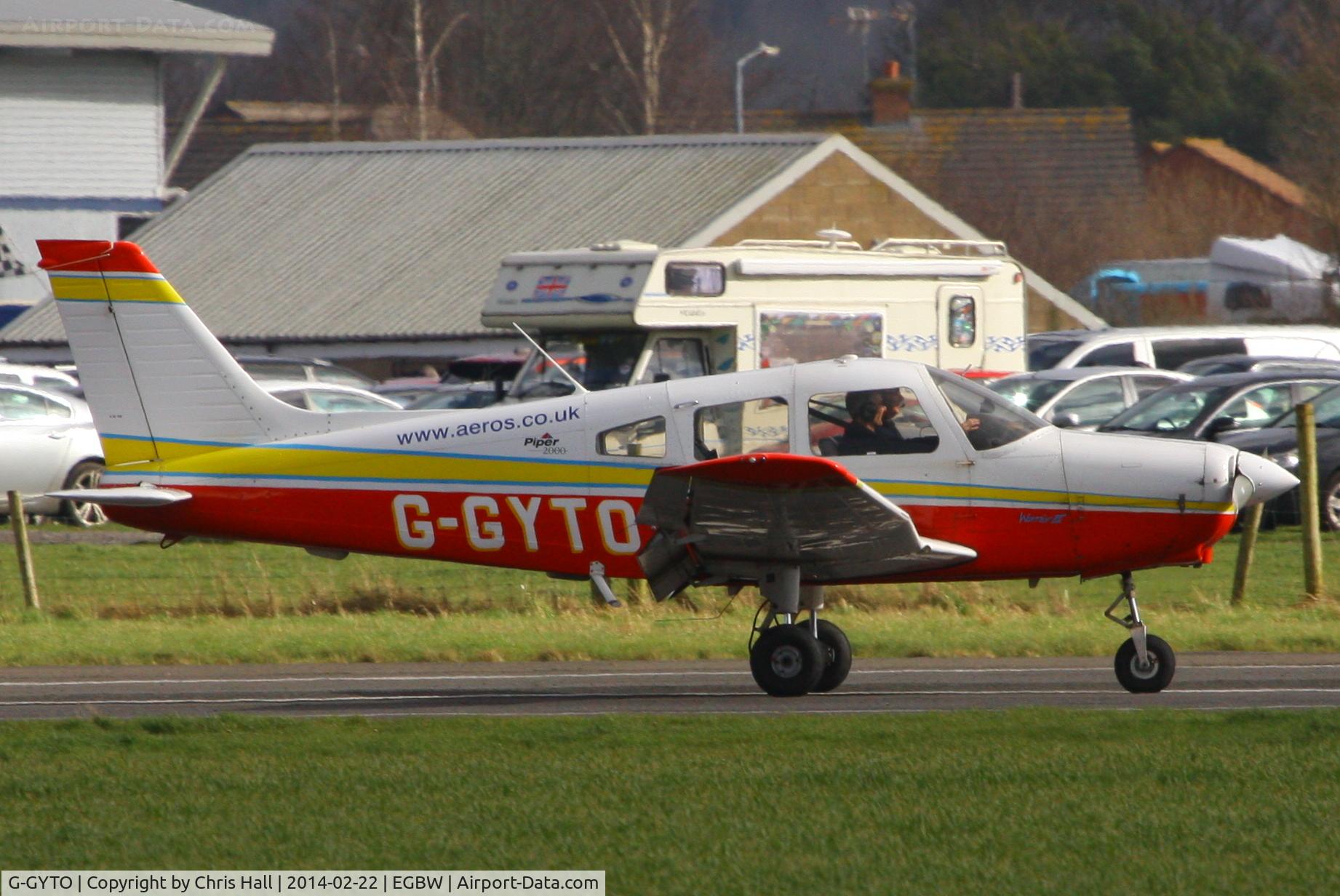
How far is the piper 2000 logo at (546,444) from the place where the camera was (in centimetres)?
1202

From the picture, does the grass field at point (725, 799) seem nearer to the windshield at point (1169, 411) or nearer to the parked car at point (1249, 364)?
the windshield at point (1169, 411)

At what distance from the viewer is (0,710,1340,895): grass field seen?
7.46 m

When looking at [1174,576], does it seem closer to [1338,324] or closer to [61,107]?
[1338,324]

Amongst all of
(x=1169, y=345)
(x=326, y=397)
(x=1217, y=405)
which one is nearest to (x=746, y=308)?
(x=1217, y=405)

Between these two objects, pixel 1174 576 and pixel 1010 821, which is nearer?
pixel 1010 821

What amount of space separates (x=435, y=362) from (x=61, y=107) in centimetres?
1184

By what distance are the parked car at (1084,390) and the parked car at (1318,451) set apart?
269 centimetres

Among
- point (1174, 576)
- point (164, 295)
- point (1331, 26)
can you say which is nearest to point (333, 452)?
point (164, 295)

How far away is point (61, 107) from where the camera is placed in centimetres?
4584

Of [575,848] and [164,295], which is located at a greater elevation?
[164,295]

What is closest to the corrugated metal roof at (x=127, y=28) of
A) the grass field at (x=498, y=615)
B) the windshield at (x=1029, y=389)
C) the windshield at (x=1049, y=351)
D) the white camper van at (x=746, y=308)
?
the windshield at (x=1049, y=351)

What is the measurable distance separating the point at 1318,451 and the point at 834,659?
10540mm

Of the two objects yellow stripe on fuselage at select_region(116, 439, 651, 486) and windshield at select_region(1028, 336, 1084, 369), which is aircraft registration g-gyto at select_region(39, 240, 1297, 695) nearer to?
yellow stripe on fuselage at select_region(116, 439, 651, 486)

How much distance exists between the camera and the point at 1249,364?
89.8 feet
